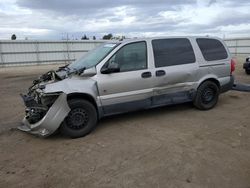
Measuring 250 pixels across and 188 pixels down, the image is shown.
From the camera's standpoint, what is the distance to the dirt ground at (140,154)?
3723 millimetres

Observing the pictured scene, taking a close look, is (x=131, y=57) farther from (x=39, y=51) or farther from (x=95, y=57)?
(x=39, y=51)

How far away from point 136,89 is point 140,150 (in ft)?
5.49

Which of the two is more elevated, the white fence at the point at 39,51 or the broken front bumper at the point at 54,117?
the white fence at the point at 39,51

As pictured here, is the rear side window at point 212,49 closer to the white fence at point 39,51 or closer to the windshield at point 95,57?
the windshield at point 95,57

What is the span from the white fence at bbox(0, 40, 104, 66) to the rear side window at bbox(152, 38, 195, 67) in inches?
858

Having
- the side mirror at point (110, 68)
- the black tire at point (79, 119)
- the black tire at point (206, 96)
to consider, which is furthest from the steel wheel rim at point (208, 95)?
the black tire at point (79, 119)

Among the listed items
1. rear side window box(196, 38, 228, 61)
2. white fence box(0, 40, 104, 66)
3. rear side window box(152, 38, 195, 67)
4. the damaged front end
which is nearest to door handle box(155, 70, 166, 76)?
Result: rear side window box(152, 38, 195, 67)

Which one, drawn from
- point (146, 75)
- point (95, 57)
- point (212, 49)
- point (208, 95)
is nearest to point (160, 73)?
point (146, 75)

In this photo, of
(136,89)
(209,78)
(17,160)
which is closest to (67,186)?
(17,160)

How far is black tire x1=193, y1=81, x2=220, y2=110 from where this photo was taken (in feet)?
22.4

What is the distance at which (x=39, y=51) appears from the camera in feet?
90.4

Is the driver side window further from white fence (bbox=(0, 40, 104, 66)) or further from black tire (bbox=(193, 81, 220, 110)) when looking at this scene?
white fence (bbox=(0, 40, 104, 66))

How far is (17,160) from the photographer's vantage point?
177 inches

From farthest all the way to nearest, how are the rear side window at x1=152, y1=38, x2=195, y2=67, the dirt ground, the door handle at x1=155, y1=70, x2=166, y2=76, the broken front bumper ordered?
the rear side window at x1=152, y1=38, x2=195, y2=67 < the door handle at x1=155, y1=70, x2=166, y2=76 < the broken front bumper < the dirt ground
